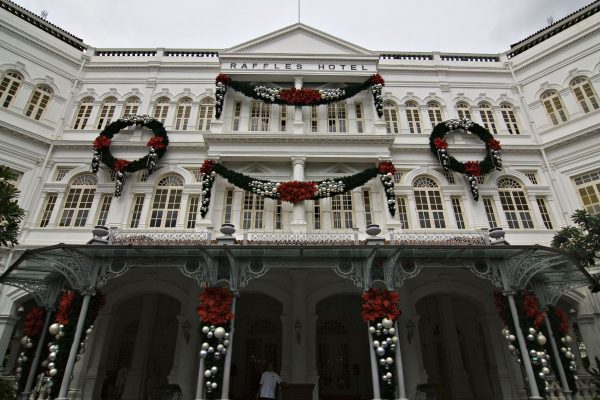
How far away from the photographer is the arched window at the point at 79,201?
579 inches

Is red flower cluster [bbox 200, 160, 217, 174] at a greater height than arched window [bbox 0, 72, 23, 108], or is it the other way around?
arched window [bbox 0, 72, 23, 108]

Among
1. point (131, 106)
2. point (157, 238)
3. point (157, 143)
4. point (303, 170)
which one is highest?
point (131, 106)

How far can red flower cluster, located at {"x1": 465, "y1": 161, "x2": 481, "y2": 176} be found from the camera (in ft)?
48.6

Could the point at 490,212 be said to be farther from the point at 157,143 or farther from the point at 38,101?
the point at 38,101

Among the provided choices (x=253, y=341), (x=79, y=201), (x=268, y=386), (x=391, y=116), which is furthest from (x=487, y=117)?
(x=79, y=201)

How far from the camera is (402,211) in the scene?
49.1 feet

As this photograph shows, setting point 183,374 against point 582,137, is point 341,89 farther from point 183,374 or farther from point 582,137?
point 183,374

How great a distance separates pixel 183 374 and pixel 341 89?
43.1 ft

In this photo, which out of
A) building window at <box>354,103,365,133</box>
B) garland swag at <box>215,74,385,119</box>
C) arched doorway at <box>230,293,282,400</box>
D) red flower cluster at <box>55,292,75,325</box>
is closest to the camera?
red flower cluster at <box>55,292,75,325</box>

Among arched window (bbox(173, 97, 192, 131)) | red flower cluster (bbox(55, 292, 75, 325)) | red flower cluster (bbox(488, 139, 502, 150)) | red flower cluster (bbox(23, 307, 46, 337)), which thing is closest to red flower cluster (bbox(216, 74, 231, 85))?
arched window (bbox(173, 97, 192, 131))

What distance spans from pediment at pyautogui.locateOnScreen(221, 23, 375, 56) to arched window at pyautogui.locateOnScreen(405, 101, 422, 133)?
10.3 feet

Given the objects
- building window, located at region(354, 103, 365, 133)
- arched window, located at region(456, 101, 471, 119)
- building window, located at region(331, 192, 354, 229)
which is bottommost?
building window, located at region(331, 192, 354, 229)

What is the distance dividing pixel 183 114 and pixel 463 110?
1359 centimetres

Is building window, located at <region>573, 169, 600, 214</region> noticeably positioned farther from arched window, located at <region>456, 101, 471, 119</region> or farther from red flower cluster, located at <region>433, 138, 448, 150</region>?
red flower cluster, located at <region>433, 138, 448, 150</region>
